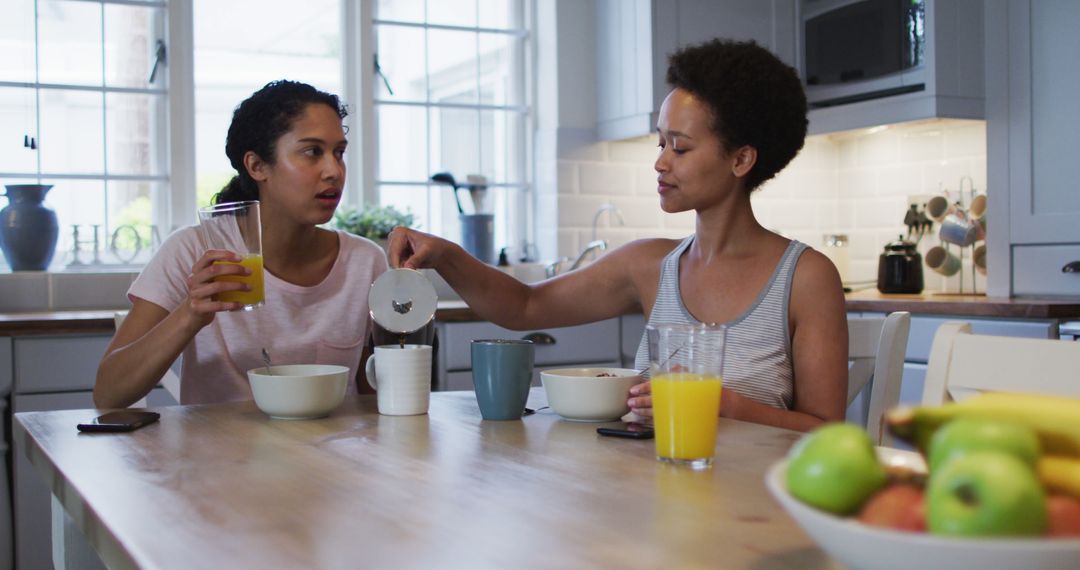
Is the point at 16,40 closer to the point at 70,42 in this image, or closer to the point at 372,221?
the point at 70,42

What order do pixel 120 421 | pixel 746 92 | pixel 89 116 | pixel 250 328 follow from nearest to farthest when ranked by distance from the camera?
1. pixel 120 421
2. pixel 746 92
3. pixel 250 328
4. pixel 89 116

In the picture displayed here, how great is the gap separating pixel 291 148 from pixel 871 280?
2.90 metres

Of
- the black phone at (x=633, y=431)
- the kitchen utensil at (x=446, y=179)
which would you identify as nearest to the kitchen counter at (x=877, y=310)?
the kitchen utensil at (x=446, y=179)

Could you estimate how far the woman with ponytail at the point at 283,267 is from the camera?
1933 mm

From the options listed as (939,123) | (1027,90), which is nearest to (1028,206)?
(1027,90)

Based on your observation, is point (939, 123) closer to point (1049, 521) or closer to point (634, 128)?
point (634, 128)

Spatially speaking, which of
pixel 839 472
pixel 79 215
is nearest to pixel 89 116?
pixel 79 215

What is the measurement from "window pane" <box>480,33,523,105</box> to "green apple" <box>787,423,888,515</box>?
379 cm

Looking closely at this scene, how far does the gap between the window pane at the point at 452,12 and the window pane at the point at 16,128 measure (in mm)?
1508

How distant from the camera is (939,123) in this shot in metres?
3.85

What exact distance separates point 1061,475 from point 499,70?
3915 mm

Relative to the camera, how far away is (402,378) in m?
1.52

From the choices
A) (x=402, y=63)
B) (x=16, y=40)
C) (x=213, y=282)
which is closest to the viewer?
(x=213, y=282)

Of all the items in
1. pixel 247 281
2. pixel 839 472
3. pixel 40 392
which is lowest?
pixel 40 392
